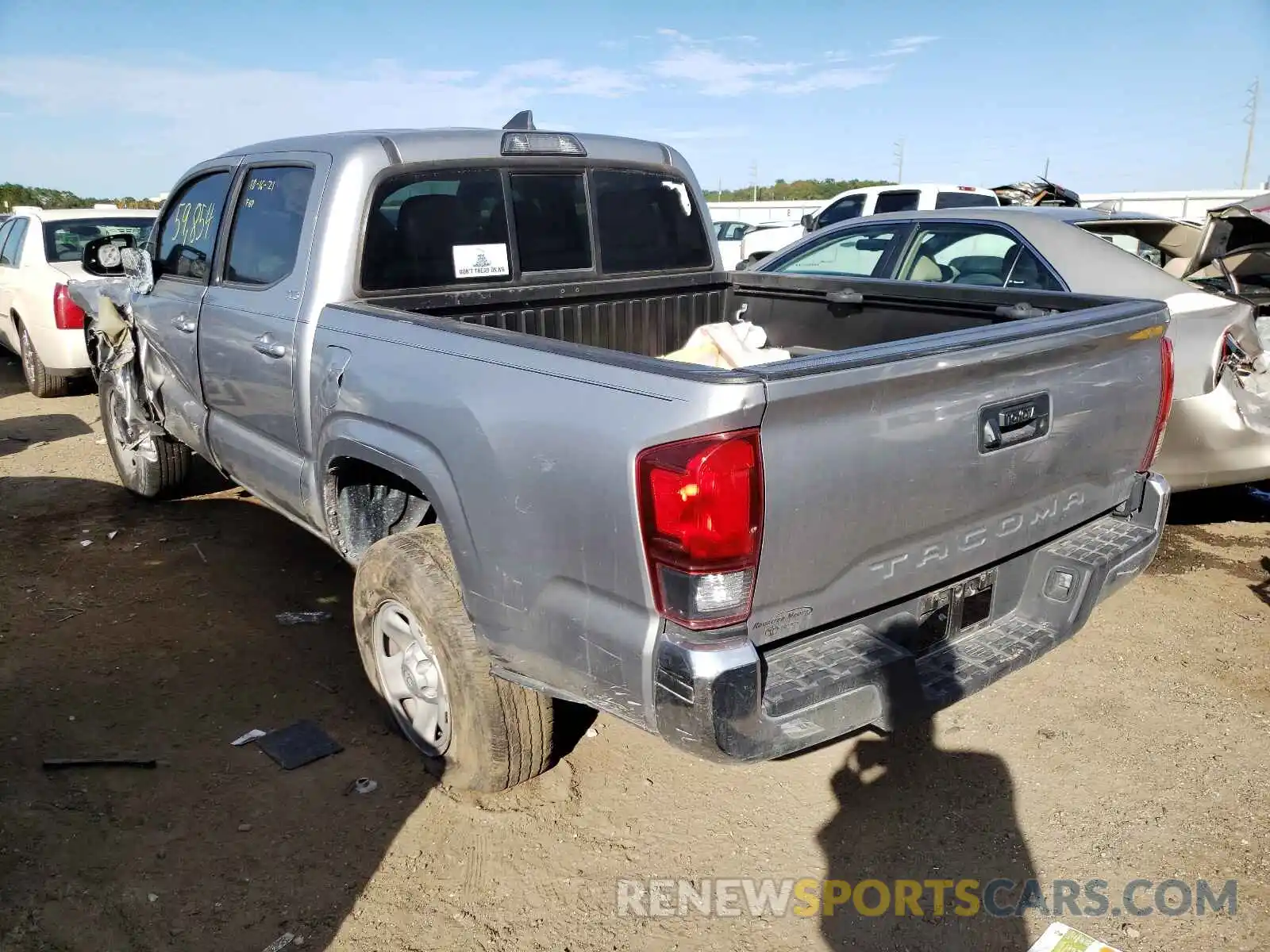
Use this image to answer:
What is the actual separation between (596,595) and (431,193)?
2.02 m

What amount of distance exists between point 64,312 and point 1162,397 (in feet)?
27.9

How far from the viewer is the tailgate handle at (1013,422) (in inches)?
98.7

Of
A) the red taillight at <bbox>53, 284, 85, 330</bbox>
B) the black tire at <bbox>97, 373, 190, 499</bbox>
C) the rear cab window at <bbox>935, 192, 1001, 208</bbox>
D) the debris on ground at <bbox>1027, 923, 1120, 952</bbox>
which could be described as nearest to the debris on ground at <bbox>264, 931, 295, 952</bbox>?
the debris on ground at <bbox>1027, 923, 1120, 952</bbox>

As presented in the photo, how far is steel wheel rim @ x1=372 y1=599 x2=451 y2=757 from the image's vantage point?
10.0ft

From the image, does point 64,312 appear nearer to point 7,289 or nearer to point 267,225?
point 7,289

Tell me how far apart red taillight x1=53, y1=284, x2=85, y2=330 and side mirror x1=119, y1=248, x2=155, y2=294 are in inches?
150

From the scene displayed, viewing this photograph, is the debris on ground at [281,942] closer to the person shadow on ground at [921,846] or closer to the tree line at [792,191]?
the person shadow on ground at [921,846]

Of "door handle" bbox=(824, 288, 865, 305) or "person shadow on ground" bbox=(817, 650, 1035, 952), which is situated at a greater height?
"door handle" bbox=(824, 288, 865, 305)

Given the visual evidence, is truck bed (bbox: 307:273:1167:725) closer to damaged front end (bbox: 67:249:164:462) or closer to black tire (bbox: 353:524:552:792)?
black tire (bbox: 353:524:552:792)

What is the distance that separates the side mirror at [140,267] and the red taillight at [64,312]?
3.80m

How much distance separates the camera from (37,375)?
885 centimetres

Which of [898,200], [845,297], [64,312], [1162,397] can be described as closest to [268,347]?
[845,297]

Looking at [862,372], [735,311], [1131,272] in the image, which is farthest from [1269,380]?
[862,372]

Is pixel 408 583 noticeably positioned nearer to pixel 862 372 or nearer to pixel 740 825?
pixel 740 825
